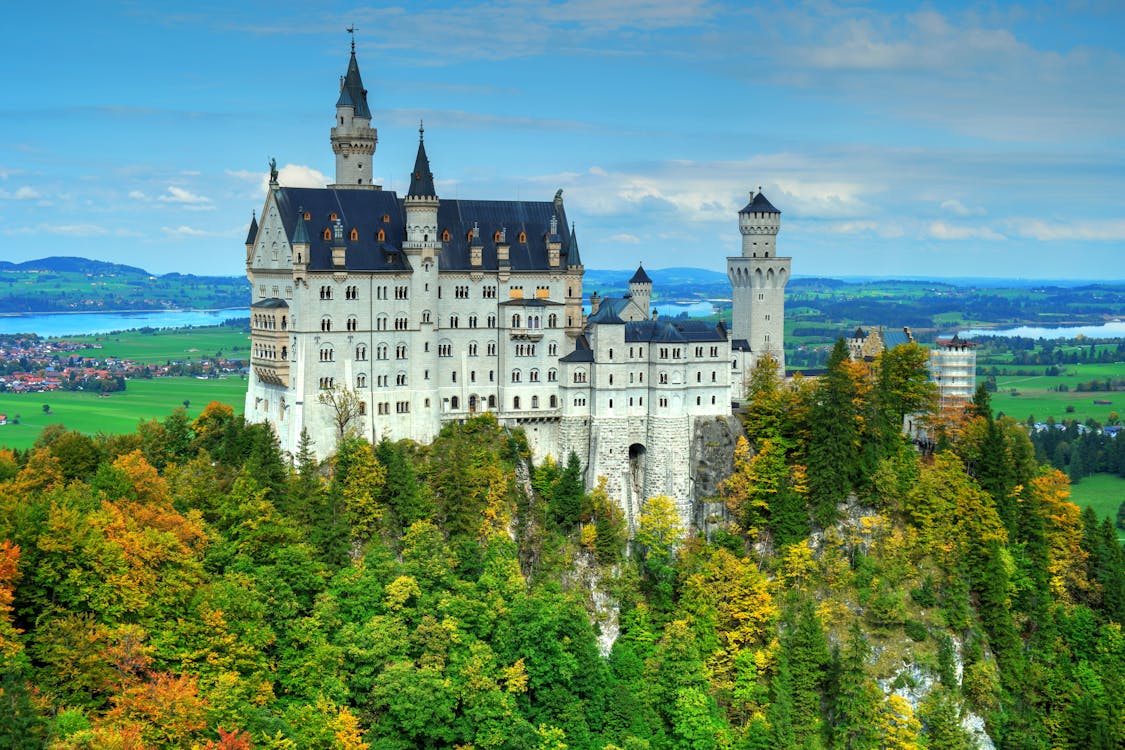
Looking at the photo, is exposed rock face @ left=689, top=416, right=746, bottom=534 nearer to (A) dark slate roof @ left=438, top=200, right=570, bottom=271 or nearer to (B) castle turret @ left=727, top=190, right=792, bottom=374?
(B) castle turret @ left=727, top=190, right=792, bottom=374

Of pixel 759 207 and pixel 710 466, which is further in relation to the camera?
pixel 759 207

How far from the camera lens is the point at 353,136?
95438mm

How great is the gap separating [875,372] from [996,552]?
1877 cm

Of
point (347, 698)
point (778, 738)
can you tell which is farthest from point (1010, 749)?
point (347, 698)

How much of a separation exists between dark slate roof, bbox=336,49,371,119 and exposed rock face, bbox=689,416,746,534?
34.7 meters

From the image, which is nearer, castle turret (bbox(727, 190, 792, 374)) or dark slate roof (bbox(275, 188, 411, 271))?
dark slate roof (bbox(275, 188, 411, 271))

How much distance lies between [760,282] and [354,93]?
35.9 m

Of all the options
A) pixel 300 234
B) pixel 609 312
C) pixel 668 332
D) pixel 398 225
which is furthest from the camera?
pixel 668 332

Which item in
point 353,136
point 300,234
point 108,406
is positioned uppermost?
point 353,136

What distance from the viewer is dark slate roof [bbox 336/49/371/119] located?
313ft

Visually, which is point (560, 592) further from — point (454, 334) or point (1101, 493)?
point (1101, 493)

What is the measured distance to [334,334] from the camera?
87438mm

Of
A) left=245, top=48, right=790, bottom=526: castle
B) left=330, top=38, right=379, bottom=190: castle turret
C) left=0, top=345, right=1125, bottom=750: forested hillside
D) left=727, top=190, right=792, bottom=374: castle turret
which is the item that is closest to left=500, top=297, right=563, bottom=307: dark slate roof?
left=245, top=48, right=790, bottom=526: castle

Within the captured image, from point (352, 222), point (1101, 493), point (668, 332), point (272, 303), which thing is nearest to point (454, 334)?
point (352, 222)
